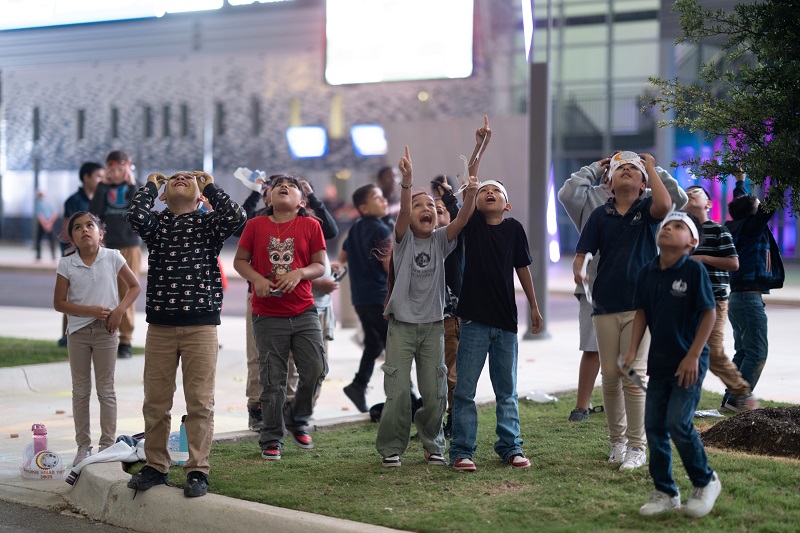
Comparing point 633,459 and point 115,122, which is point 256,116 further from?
point 633,459

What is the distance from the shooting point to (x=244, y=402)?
9.72m

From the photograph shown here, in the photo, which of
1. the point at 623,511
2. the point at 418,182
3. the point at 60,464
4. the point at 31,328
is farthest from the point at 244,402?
the point at 418,182

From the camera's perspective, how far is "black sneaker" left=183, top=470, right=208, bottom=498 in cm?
584

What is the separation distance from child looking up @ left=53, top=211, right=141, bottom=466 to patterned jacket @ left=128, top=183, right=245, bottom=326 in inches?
34.0

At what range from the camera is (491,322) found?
6434 mm

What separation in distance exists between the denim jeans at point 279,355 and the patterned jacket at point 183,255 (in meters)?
0.72

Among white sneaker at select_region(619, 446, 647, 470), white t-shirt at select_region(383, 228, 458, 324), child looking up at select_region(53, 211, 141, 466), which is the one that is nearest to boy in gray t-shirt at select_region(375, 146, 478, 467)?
white t-shirt at select_region(383, 228, 458, 324)

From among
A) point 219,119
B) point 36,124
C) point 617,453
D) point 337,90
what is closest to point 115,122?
point 36,124

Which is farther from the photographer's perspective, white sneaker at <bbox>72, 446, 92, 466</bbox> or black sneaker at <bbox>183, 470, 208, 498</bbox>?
white sneaker at <bbox>72, 446, 92, 466</bbox>

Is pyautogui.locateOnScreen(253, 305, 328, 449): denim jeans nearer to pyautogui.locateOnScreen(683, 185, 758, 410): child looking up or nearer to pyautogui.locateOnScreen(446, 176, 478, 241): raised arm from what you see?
pyautogui.locateOnScreen(446, 176, 478, 241): raised arm

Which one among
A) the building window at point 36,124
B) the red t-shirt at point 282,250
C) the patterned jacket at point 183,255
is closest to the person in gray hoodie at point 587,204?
the red t-shirt at point 282,250

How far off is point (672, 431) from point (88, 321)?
378 cm

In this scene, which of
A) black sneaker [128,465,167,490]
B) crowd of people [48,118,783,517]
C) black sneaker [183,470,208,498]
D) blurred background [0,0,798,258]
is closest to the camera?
crowd of people [48,118,783,517]

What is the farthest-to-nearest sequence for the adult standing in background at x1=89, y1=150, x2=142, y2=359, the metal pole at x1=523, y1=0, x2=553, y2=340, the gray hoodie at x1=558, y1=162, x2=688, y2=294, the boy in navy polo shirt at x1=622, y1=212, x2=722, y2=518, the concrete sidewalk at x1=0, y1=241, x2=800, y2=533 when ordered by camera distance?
the metal pole at x1=523, y1=0, x2=553, y2=340 < the adult standing in background at x1=89, y1=150, x2=142, y2=359 < the gray hoodie at x1=558, y1=162, x2=688, y2=294 < the concrete sidewalk at x1=0, y1=241, x2=800, y2=533 < the boy in navy polo shirt at x1=622, y1=212, x2=722, y2=518
